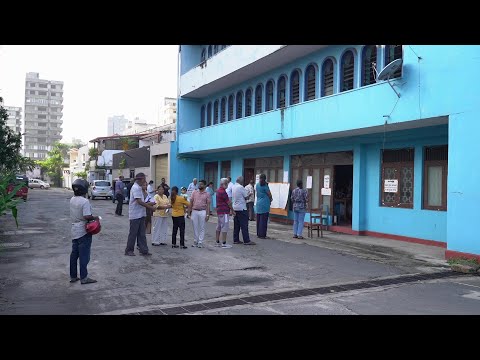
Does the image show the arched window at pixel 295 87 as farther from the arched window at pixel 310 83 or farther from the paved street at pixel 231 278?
the paved street at pixel 231 278

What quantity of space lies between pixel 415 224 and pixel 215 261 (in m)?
6.38

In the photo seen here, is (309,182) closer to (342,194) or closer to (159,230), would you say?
(342,194)

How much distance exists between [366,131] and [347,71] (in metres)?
2.57

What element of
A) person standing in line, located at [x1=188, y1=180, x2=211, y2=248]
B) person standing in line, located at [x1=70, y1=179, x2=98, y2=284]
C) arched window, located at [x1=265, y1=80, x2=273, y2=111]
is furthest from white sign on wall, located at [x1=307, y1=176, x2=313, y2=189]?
person standing in line, located at [x1=70, y1=179, x2=98, y2=284]

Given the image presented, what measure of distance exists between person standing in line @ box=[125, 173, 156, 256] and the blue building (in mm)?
6500

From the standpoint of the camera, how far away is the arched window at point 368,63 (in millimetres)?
13766

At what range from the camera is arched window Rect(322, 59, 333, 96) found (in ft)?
51.3

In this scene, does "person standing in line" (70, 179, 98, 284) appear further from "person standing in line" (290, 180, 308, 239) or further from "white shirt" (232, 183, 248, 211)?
"person standing in line" (290, 180, 308, 239)

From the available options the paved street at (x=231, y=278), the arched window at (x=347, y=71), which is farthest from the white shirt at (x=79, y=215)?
the arched window at (x=347, y=71)

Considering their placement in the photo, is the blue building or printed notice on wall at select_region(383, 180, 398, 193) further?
printed notice on wall at select_region(383, 180, 398, 193)

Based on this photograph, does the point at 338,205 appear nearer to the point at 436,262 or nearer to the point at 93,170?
the point at 436,262

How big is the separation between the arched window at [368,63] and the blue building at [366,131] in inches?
1.2

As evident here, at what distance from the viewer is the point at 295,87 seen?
58.1 ft

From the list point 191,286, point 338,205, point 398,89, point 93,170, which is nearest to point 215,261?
point 191,286
